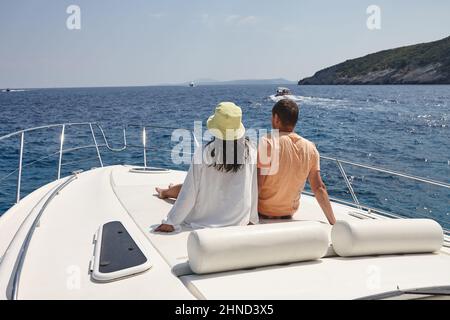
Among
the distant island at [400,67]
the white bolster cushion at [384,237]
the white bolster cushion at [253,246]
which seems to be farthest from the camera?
the distant island at [400,67]

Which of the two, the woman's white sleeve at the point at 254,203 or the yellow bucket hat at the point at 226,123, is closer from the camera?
the yellow bucket hat at the point at 226,123

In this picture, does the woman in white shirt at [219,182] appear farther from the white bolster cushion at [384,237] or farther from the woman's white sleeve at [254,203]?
the white bolster cushion at [384,237]

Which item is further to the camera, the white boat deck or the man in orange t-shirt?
the man in orange t-shirt

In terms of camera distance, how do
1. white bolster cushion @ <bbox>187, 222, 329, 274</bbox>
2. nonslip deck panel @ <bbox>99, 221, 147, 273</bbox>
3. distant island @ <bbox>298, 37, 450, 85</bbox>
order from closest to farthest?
white bolster cushion @ <bbox>187, 222, 329, 274</bbox>
nonslip deck panel @ <bbox>99, 221, 147, 273</bbox>
distant island @ <bbox>298, 37, 450, 85</bbox>

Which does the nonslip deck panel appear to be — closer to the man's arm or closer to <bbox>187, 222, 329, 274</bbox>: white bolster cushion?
<bbox>187, 222, 329, 274</bbox>: white bolster cushion

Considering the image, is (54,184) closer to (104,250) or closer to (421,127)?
(104,250)

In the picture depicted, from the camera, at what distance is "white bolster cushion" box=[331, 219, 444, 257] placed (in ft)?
7.33

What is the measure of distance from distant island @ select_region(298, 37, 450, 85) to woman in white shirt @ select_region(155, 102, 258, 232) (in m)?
84.5

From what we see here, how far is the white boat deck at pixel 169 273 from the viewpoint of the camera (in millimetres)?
1836

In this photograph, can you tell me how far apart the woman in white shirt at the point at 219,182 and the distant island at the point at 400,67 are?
277 feet

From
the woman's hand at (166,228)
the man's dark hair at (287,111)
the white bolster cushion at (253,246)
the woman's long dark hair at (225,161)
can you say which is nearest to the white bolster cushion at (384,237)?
the white bolster cushion at (253,246)

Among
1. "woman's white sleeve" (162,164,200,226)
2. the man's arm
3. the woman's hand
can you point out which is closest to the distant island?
the man's arm
